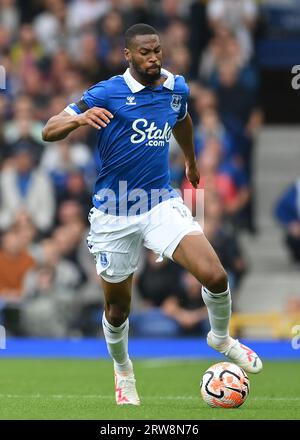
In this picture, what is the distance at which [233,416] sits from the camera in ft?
30.6

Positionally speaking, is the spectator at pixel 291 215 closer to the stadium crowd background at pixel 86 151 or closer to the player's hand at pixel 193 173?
the stadium crowd background at pixel 86 151

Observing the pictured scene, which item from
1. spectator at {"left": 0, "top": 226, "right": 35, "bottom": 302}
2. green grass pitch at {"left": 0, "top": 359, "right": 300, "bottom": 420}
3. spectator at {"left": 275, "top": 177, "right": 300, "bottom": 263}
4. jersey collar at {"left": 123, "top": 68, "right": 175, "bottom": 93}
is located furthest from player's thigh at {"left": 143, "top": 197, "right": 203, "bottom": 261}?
spectator at {"left": 275, "top": 177, "right": 300, "bottom": 263}

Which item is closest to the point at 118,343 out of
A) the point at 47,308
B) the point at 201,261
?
the point at 201,261

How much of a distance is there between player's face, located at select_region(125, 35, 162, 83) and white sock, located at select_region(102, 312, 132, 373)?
2056mm

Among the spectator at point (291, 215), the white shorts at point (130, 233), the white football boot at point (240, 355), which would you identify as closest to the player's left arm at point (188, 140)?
the white shorts at point (130, 233)

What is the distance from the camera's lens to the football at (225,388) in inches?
392

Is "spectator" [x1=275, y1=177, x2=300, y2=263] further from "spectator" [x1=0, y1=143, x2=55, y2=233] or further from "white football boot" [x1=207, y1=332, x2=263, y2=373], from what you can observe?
"white football boot" [x1=207, y1=332, x2=263, y2=373]

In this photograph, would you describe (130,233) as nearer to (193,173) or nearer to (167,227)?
(167,227)

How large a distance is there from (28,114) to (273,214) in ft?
15.9

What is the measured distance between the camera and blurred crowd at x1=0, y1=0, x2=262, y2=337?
682 inches

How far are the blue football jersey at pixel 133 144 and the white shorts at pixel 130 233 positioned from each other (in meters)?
0.08

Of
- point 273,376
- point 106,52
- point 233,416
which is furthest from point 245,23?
point 233,416
